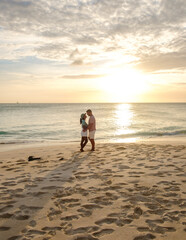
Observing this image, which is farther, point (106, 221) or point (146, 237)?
point (106, 221)

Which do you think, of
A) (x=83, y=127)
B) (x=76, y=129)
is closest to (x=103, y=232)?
(x=83, y=127)

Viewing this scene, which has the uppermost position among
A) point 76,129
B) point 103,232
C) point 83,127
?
point 83,127

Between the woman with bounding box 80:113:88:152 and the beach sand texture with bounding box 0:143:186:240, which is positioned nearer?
the beach sand texture with bounding box 0:143:186:240

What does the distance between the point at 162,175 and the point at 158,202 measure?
1.83 meters

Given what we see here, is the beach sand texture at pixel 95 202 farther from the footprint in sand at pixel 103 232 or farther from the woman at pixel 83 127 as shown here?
the woman at pixel 83 127

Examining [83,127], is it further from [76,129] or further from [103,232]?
[76,129]

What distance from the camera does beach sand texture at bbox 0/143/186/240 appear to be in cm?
338

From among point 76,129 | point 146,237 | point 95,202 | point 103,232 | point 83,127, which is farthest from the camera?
point 76,129

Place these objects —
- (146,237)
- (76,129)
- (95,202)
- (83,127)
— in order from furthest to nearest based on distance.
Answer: (76,129) → (83,127) → (95,202) → (146,237)

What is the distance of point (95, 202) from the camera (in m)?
4.39

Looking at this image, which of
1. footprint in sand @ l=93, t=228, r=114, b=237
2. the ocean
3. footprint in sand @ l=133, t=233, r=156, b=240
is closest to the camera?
footprint in sand @ l=133, t=233, r=156, b=240

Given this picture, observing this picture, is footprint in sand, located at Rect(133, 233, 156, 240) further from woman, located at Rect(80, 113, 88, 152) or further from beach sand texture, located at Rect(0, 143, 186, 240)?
woman, located at Rect(80, 113, 88, 152)

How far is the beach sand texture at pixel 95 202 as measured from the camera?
3.38m

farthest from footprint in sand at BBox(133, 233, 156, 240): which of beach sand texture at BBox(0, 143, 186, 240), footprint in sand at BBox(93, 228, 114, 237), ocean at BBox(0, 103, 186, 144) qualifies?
ocean at BBox(0, 103, 186, 144)
